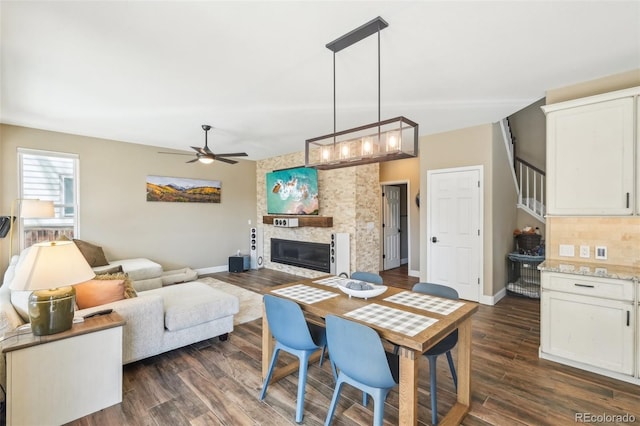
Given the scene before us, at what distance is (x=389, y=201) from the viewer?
7059mm

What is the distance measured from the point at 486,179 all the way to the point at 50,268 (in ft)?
16.5

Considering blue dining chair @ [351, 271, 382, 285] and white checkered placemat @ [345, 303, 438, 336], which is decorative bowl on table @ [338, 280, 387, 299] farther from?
blue dining chair @ [351, 271, 382, 285]

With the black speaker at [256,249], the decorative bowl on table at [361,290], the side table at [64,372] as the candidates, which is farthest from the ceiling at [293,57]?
the black speaker at [256,249]

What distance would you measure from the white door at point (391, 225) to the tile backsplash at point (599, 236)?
12.5 ft

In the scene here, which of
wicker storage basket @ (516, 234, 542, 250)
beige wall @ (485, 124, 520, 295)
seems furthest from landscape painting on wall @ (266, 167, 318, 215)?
wicker storage basket @ (516, 234, 542, 250)

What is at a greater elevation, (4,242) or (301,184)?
(301,184)

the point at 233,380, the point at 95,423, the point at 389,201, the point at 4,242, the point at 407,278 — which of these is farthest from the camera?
the point at 389,201

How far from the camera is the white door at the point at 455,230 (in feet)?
14.7

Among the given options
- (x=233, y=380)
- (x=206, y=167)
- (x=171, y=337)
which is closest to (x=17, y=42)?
(x=171, y=337)

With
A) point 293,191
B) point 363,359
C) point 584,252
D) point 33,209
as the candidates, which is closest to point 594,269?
point 584,252

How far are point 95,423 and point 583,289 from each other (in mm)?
4043

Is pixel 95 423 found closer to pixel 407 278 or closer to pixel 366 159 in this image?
pixel 366 159

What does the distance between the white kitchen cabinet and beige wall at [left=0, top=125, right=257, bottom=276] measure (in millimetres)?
6103

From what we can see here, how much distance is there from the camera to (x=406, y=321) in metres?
1.77
